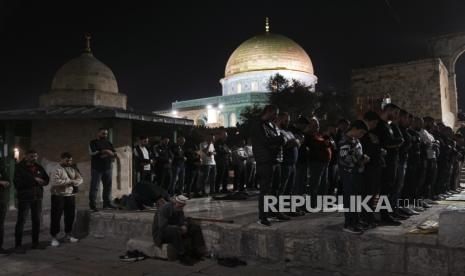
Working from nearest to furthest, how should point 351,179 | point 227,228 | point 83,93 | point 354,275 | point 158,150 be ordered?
point 354,275 < point 351,179 < point 227,228 < point 158,150 < point 83,93

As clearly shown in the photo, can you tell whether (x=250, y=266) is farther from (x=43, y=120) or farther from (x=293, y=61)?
(x=293, y=61)

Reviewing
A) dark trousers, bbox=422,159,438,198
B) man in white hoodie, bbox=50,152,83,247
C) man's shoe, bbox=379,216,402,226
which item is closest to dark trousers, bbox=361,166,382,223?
man's shoe, bbox=379,216,402,226

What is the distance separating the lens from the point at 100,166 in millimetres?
7785

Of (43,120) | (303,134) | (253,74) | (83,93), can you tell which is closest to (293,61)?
(253,74)

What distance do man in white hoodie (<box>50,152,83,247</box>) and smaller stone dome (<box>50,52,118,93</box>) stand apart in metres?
15.0

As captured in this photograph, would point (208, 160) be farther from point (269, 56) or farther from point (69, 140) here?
point (269, 56)

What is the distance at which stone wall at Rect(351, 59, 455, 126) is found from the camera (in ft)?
92.8

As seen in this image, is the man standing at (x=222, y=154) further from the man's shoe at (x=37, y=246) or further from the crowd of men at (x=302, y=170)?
the man's shoe at (x=37, y=246)

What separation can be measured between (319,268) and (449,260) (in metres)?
1.44

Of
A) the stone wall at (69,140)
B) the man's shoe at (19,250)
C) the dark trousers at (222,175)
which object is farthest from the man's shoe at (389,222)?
the stone wall at (69,140)

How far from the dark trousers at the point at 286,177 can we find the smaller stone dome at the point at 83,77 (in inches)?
666

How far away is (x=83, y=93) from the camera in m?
20.5

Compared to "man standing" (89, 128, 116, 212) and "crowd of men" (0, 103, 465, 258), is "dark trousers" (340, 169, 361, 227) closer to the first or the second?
"crowd of men" (0, 103, 465, 258)

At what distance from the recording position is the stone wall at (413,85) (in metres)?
28.3
